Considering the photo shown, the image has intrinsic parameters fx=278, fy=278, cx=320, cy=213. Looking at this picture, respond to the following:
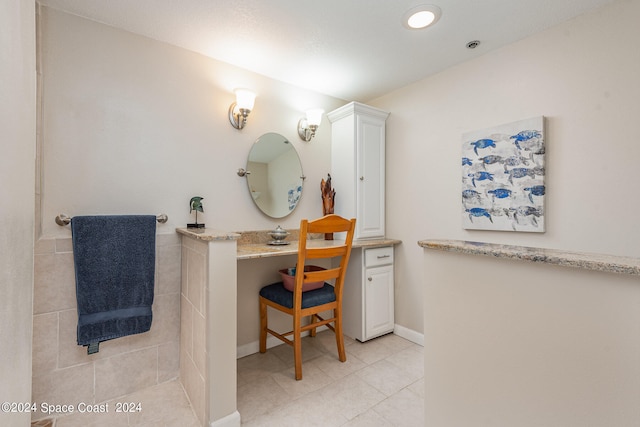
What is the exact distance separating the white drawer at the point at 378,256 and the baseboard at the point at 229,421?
4.70 ft

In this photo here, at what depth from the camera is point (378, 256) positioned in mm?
2498

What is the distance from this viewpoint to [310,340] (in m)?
2.46

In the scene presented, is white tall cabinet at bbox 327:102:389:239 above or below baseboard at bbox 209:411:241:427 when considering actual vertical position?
above

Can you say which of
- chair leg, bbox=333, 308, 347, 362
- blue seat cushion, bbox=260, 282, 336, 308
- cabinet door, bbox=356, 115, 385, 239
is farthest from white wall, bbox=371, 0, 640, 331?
blue seat cushion, bbox=260, 282, 336, 308

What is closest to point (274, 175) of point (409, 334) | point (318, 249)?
point (318, 249)

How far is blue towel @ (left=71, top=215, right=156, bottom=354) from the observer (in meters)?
1.53

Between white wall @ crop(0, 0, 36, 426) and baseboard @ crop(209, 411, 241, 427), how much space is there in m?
1.00

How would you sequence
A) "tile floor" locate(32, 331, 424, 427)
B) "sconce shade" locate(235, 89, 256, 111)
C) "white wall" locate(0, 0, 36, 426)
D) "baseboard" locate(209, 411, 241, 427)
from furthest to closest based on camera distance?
"sconce shade" locate(235, 89, 256, 111), "tile floor" locate(32, 331, 424, 427), "baseboard" locate(209, 411, 241, 427), "white wall" locate(0, 0, 36, 426)

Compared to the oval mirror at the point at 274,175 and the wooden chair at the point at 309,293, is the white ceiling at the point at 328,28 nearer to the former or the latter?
the oval mirror at the point at 274,175

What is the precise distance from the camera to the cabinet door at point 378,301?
7.95 feet

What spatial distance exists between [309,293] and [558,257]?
59.9 inches

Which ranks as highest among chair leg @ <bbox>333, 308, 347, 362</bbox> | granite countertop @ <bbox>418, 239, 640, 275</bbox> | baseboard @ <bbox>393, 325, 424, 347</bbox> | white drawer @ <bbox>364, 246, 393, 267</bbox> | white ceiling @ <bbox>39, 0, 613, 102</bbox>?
white ceiling @ <bbox>39, 0, 613, 102</bbox>

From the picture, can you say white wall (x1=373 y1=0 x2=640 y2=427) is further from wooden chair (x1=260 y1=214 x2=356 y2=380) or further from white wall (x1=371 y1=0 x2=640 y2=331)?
wooden chair (x1=260 y1=214 x2=356 y2=380)

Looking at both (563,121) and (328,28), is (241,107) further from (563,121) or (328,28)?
(563,121)
